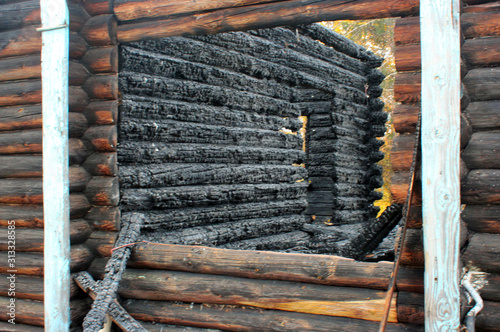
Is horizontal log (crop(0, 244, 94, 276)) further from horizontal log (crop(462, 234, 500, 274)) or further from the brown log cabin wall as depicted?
horizontal log (crop(462, 234, 500, 274))

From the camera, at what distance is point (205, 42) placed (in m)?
4.95

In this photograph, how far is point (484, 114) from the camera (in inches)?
111

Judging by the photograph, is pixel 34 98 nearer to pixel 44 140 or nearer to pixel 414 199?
pixel 44 140

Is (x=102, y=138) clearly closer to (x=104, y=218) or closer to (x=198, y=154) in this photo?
(x=104, y=218)

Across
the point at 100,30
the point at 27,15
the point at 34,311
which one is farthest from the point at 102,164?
the point at 27,15

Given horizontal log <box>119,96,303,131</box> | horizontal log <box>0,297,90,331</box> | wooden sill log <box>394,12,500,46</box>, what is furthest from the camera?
horizontal log <box>119,96,303,131</box>

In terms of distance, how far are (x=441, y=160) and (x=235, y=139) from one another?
295cm

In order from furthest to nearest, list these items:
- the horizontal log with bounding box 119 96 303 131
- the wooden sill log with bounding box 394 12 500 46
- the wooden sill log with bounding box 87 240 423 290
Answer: the horizontal log with bounding box 119 96 303 131
the wooden sill log with bounding box 87 240 423 290
the wooden sill log with bounding box 394 12 500 46

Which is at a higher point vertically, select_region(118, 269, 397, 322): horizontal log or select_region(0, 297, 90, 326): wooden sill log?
select_region(118, 269, 397, 322): horizontal log

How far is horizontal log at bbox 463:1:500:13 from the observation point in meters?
2.83

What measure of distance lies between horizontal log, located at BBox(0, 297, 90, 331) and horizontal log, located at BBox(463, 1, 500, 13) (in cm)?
362

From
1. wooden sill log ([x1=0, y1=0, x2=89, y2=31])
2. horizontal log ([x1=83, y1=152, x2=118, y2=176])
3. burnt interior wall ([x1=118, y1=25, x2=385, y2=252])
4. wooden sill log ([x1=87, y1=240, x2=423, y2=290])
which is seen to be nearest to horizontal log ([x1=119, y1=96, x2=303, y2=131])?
burnt interior wall ([x1=118, y1=25, x2=385, y2=252])

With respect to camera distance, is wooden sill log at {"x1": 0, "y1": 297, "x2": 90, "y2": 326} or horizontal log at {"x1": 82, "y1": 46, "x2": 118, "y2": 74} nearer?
wooden sill log at {"x1": 0, "y1": 297, "x2": 90, "y2": 326}

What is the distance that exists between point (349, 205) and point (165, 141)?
4.10m
